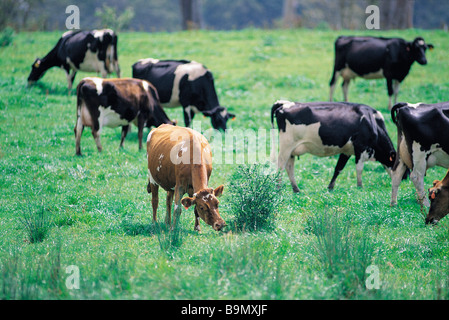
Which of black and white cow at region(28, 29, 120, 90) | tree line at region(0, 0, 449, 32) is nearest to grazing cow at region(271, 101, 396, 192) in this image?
black and white cow at region(28, 29, 120, 90)

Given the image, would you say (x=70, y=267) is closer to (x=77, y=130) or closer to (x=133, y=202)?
(x=133, y=202)

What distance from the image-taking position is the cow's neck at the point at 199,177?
8273 millimetres

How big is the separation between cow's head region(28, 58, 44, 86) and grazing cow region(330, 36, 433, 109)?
978 centimetres

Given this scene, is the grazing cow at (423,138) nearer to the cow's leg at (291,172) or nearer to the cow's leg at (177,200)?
the cow's leg at (291,172)

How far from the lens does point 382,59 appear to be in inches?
722

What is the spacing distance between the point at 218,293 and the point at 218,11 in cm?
5875

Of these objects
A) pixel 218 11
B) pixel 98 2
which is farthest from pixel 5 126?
pixel 218 11

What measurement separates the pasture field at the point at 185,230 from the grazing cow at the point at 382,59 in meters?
1.03

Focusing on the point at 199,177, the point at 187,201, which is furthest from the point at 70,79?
the point at 187,201

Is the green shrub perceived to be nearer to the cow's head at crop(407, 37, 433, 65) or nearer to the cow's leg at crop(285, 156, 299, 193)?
the cow's leg at crop(285, 156, 299, 193)

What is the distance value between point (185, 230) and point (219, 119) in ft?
25.3

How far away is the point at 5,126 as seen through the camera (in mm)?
14875

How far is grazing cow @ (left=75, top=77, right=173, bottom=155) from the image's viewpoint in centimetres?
1334
